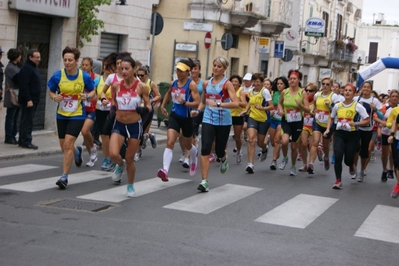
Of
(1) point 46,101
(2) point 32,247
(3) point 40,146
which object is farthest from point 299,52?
(2) point 32,247

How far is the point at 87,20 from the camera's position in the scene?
1975cm

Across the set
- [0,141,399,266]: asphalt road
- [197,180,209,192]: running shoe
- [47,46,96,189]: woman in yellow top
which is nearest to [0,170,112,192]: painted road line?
[0,141,399,266]: asphalt road

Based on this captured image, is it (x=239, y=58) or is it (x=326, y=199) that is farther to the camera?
(x=239, y=58)

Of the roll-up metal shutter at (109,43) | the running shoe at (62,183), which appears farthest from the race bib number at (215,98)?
the roll-up metal shutter at (109,43)

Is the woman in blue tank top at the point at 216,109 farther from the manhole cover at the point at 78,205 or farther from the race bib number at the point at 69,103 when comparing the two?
the manhole cover at the point at 78,205

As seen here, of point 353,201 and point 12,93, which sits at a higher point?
point 12,93

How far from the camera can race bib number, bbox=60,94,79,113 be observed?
36.5ft

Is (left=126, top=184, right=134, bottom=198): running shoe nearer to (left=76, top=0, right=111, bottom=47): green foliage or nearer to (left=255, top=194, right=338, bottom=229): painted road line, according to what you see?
(left=255, top=194, right=338, bottom=229): painted road line

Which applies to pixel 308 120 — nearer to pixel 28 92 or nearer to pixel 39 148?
pixel 39 148

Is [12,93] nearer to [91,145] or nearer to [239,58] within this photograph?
[91,145]

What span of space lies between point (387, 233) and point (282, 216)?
1264 mm

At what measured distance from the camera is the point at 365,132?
46.8 feet

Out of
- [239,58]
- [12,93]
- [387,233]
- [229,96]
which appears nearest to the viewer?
[387,233]

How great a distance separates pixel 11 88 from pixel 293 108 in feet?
17.1
